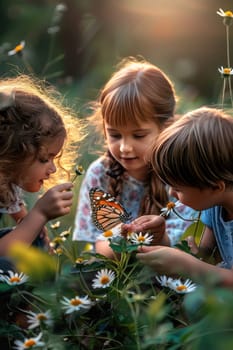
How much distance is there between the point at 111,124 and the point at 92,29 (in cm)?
189

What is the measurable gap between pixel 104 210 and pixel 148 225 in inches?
4.5

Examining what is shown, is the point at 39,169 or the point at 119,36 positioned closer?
the point at 39,169

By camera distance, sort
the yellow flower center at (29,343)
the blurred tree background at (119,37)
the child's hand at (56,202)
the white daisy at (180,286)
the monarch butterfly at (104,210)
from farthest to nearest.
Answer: the blurred tree background at (119,37) → the child's hand at (56,202) → the monarch butterfly at (104,210) → the white daisy at (180,286) → the yellow flower center at (29,343)

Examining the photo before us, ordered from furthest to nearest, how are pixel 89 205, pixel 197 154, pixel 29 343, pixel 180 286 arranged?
pixel 89 205
pixel 197 154
pixel 180 286
pixel 29 343

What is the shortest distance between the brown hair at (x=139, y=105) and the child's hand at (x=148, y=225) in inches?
17.6

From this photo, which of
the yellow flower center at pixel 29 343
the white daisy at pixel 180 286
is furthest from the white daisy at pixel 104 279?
the yellow flower center at pixel 29 343

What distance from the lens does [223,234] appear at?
1.75 meters

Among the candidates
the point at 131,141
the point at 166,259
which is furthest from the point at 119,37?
the point at 166,259

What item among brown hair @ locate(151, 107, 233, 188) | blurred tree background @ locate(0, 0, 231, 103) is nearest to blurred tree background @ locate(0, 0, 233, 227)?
blurred tree background @ locate(0, 0, 231, 103)

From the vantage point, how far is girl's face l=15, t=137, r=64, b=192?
6.40 feet

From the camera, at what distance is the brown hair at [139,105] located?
6.97ft

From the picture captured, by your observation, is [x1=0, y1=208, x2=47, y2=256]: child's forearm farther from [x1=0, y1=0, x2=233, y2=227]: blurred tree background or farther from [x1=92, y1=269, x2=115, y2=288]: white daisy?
[x1=0, y1=0, x2=233, y2=227]: blurred tree background

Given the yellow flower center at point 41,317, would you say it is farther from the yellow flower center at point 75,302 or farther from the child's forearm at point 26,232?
the child's forearm at point 26,232

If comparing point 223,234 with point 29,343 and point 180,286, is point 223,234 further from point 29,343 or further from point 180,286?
point 29,343
